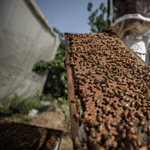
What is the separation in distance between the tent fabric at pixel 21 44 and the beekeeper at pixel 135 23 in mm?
3098

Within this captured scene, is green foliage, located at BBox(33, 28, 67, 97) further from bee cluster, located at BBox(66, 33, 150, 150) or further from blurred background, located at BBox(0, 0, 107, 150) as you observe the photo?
bee cluster, located at BBox(66, 33, 150, 150)

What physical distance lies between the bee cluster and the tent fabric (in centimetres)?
244

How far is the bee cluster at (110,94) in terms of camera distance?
0.74 m

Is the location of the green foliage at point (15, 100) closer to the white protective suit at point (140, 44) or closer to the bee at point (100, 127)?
the bee at point (100, 127)

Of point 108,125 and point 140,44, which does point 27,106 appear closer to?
point 108,125

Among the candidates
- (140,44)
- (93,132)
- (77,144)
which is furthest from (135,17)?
(77,144)

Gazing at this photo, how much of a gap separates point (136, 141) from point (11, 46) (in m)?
4.13

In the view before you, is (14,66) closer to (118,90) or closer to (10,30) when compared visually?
(10,30)

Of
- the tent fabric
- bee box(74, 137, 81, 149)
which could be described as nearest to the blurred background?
the tent fabric

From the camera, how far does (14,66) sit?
3.82 meters

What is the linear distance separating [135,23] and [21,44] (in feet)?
12.9

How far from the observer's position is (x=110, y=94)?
1.04 metres

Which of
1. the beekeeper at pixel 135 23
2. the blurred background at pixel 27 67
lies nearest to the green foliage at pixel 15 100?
the blurred background at pixel 27 67

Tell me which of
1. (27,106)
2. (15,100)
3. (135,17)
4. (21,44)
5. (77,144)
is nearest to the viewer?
(77,144)
